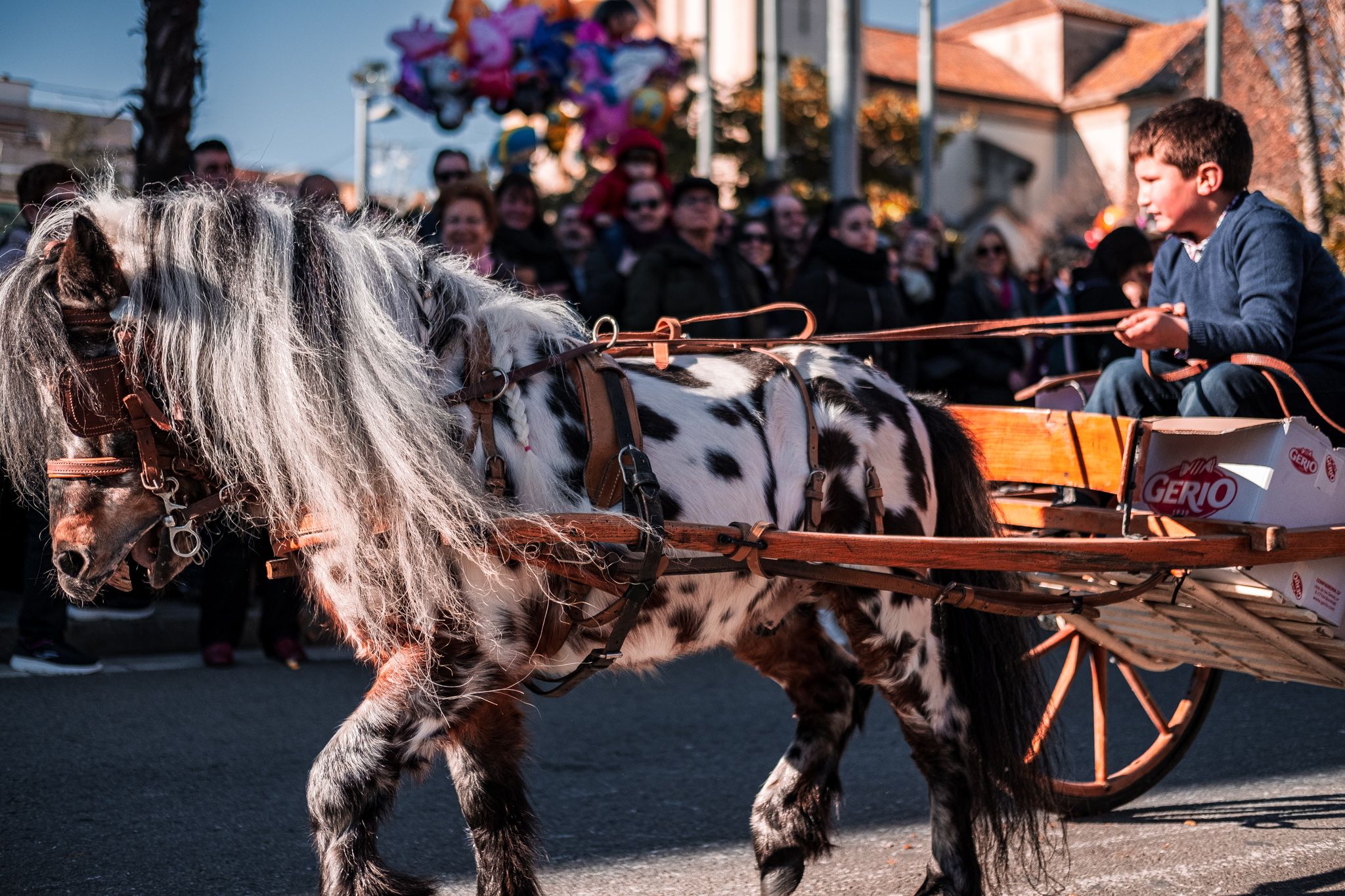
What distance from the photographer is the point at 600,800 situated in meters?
4.20

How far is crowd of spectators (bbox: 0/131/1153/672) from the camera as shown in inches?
228

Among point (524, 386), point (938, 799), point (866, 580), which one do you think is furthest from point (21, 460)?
point (938, 799)

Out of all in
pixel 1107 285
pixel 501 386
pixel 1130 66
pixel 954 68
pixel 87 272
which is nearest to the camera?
pixel 87 272

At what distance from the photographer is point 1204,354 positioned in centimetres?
328

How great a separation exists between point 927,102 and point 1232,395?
11.4 metres

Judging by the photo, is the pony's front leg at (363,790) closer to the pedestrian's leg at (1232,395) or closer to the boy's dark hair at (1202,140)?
the pedestrian's leg at (1232,395)

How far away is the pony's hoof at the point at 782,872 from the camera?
3.29 m

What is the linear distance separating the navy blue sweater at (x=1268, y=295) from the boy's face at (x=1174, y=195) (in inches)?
4.2

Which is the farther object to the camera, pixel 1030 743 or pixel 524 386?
pixel 1030 743

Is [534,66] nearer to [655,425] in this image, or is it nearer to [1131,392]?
[1131,392]

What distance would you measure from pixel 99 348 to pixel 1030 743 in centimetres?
258

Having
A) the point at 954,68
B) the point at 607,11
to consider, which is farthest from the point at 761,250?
the point at 954,68

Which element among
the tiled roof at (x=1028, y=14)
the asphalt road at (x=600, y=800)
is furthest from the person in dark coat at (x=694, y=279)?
the tiled roof at (x=1028, y=14)

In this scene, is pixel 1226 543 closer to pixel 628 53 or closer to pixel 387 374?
pixel 387 374
